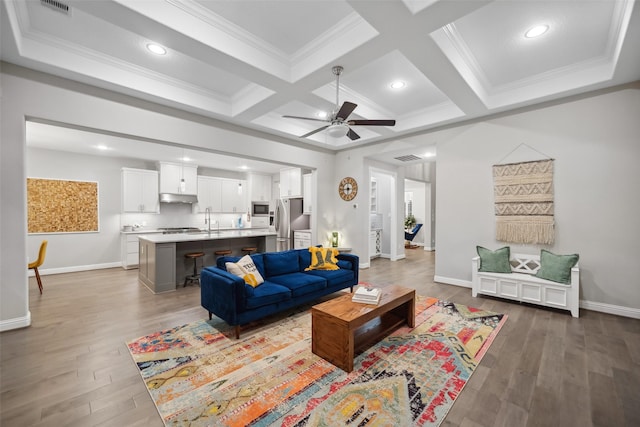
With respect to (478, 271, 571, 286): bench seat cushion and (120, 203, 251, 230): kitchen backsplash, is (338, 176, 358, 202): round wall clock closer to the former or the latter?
(478, 271, 571, 286): bench seat cushion

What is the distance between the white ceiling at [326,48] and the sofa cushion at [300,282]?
2.58 metres

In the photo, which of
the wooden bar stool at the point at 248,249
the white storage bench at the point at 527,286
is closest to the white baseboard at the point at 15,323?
the wooden bar stool at the point at 248,249

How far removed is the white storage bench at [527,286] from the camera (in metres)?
3.48

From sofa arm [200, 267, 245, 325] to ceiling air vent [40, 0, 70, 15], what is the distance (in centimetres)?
286

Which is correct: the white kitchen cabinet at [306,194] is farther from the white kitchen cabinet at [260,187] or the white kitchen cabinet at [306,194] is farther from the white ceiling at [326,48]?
the white kitchen cabinet at [260,187]

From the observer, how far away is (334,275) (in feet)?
13.2

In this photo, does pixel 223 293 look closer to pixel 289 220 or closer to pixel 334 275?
pixel 334 275

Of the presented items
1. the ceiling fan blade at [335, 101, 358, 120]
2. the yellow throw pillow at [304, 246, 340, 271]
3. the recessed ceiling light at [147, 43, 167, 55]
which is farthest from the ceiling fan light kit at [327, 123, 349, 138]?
the recessed ceiling light at [147, 43, 167, 55]

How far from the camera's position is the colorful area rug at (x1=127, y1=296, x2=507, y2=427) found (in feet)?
5.96

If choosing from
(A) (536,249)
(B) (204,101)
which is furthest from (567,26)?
(B) (204,101)

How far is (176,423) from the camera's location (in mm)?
1735

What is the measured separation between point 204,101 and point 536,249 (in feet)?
18.7

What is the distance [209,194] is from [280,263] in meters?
5.49

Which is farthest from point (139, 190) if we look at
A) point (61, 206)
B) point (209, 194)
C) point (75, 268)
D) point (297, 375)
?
point (297, 375)
